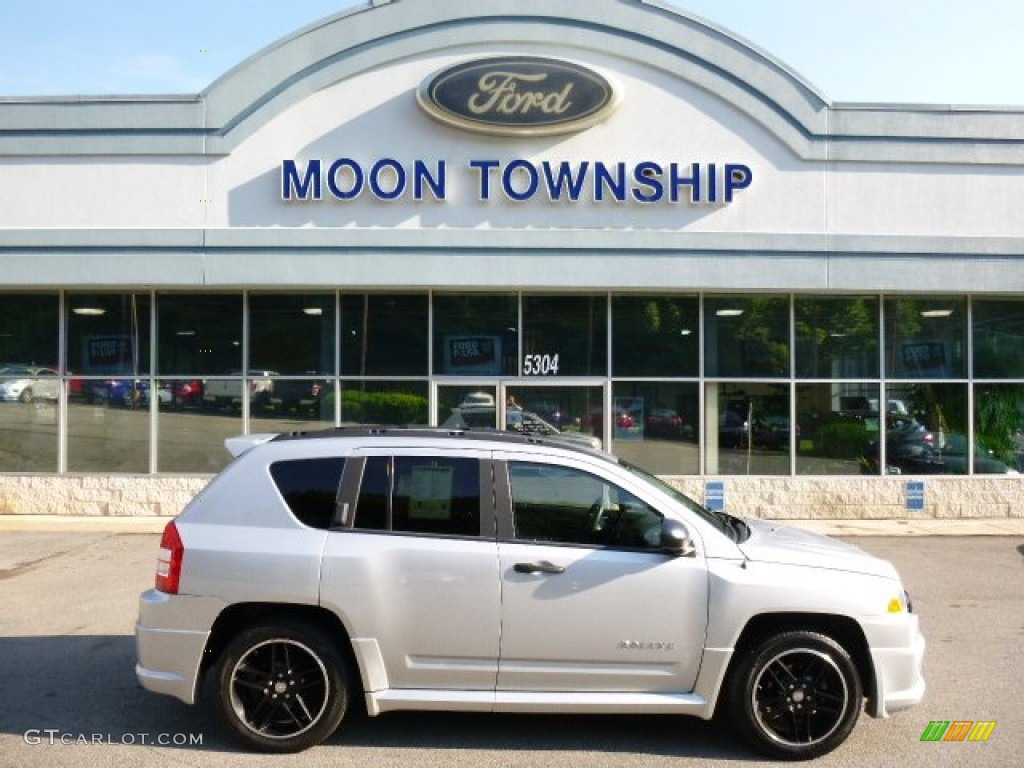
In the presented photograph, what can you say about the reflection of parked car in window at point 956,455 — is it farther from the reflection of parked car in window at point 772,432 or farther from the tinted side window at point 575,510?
the tinted side window at point 575,510

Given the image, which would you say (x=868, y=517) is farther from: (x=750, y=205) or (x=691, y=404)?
(x=750, y=205)

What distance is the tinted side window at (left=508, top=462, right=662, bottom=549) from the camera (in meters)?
4.87

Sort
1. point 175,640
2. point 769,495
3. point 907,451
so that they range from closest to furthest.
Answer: point 175,640
point 769,495
point 907,451

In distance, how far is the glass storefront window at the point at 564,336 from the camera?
1348cm

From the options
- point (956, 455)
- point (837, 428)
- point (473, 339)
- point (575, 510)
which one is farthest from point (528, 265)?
point (575, 510)

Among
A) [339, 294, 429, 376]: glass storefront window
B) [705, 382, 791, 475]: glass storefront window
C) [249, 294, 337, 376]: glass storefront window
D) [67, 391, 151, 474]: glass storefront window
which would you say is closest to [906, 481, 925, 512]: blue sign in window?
[705, 382, 791, 475]: glass storefront window

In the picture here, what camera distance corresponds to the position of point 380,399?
44.3ft

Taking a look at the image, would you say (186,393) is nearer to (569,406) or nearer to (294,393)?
(294,393)

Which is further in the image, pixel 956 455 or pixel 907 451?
pixel 956 455

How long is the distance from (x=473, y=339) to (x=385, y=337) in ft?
4.40

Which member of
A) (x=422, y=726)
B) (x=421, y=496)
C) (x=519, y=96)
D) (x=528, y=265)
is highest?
(x=519, y=96)

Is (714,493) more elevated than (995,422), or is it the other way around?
(995,422)

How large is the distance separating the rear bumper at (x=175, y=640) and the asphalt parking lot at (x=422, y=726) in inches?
14.3

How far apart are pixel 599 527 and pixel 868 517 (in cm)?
1010
